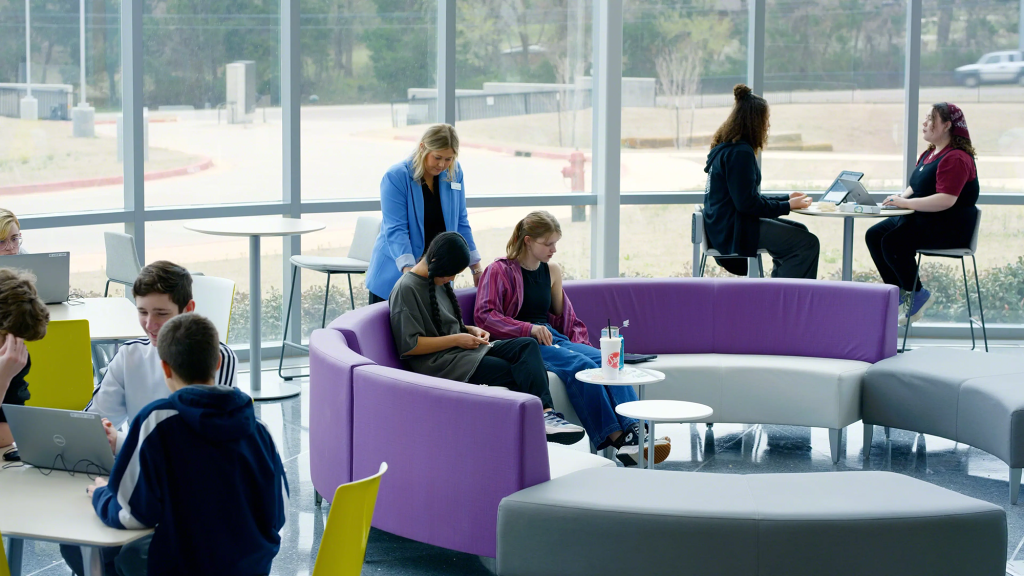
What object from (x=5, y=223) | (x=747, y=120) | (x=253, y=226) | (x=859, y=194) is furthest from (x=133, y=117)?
(x=859, y=194)

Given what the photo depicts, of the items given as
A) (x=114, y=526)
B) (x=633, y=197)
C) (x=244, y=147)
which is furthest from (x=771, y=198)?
(x=114, y=526)

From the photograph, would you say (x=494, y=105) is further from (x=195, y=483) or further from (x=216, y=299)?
(x=195, y=483)

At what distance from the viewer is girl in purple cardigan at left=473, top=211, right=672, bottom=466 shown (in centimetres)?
481

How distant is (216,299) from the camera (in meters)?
4.95

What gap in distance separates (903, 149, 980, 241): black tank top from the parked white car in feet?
4.49

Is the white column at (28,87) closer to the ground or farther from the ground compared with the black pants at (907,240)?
farther from the ground

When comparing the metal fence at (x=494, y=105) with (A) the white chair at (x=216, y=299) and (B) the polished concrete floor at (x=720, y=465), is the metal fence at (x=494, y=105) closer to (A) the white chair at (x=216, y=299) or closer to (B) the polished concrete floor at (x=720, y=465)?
(B) the polished concrete floor at (x=720, y=465)

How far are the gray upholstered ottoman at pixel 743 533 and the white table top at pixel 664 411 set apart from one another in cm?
50

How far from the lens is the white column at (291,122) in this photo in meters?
7.01

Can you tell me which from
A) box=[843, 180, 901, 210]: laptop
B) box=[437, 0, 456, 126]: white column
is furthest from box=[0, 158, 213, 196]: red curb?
box=[843, 180, 901, 210]: laptop

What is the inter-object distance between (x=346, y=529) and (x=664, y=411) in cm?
196

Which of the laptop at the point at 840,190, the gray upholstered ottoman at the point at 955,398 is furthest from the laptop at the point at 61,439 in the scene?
the laptop at the point at 840,190

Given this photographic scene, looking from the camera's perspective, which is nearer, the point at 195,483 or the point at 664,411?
the point at 195,483

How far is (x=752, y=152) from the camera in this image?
20.4ft
